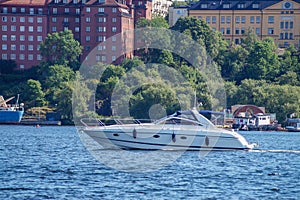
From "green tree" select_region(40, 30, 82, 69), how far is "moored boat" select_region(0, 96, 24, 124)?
13022 millimetres

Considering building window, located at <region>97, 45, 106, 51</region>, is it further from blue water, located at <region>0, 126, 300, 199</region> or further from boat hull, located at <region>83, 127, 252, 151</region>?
boat hull, located at <region>83, 127, 252, 151</region>

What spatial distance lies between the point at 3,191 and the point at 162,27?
130279 millimetres

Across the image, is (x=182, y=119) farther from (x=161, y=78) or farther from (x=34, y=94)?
(x=34, y=94)

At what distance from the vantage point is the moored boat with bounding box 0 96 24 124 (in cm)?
16512

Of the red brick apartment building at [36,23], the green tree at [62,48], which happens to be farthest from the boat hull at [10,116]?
the red brick apartment building at [36,23]

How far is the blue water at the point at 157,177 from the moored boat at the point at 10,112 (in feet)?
271

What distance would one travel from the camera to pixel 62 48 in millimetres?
179375

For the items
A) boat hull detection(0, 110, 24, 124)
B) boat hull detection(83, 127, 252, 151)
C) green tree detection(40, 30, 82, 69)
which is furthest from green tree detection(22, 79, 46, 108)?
boat hull detection(83, 127, 252, 151)

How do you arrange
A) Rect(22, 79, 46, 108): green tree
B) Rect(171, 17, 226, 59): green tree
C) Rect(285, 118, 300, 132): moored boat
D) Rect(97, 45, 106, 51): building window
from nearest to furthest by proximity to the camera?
Rect(285, 118, 300, 132): moored boat → Rect(22, 79, 46, 108): green tree → Rect(171, 17, 226, 59): green tree → Rect(97, 45, 106, 51): building window

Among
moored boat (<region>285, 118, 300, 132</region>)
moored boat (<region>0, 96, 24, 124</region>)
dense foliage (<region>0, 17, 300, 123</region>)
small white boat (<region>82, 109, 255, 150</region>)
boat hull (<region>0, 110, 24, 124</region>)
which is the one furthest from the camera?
moored boat (<region>0, 96, 24, 124</region>)

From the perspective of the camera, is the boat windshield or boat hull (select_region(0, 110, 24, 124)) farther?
boat hull (select_region(0, 110, 24, 124))

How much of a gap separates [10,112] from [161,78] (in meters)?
26.0

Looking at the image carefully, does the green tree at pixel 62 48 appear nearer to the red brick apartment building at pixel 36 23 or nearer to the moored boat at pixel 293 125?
the red brick apartment building at pixel 36 23

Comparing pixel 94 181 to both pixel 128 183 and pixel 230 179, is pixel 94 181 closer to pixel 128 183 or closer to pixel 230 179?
pixel 128 183
